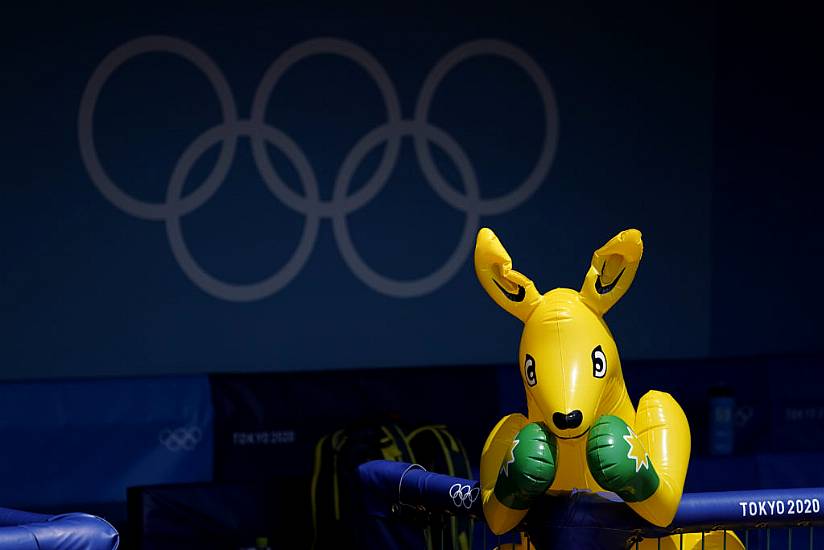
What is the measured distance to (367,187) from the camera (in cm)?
712

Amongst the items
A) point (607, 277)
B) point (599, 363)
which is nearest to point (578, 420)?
point (599, 363)

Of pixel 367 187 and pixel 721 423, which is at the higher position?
pixel 367 187

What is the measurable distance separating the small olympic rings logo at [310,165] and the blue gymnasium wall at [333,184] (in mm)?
15

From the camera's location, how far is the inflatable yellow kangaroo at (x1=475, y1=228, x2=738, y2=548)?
3504 millimetres

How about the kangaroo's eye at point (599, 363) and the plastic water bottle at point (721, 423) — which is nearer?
the kangaroo's eye at point (599, 363)

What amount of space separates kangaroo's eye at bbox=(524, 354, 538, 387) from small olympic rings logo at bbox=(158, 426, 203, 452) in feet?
Answer: 9.38

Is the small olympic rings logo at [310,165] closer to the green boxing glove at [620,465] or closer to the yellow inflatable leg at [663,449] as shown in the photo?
the yellow inflatable leg at [663,449]

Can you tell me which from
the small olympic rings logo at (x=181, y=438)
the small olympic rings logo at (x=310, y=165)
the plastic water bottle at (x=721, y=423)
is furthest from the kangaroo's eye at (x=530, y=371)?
the plastic water bottle at (x=721, y=423)

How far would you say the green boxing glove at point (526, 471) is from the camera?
3.53m

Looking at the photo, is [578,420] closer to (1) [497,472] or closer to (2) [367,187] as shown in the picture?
(1) [497,472]

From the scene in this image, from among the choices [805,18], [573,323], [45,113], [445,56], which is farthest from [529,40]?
[573,323]

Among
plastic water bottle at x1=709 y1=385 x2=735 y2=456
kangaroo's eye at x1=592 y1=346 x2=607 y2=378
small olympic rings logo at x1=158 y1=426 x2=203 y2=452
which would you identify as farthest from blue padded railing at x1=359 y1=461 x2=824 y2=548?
plastic water bottle at x1=709 y1=385 x2=735 y2=456

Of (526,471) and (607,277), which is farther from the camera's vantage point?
(607,277)

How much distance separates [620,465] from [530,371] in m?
0.51
